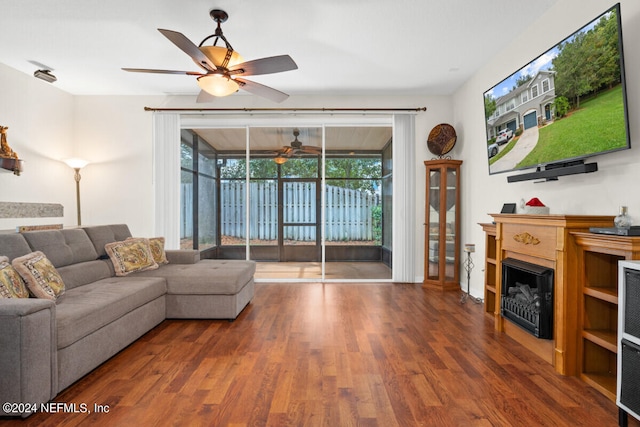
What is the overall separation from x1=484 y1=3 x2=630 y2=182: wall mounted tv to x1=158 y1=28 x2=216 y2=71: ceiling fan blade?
2.58 m

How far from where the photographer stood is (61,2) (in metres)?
3.05

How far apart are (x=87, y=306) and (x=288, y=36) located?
2928mm

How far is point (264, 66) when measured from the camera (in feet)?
9.51

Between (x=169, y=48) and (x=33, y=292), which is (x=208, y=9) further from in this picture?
(x=33, y=292)

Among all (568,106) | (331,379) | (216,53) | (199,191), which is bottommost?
(331,379)

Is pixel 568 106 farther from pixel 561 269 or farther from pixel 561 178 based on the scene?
pixel 561 269

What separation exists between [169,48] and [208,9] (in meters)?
1.00

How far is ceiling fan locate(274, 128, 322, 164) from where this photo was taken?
18.3 ft

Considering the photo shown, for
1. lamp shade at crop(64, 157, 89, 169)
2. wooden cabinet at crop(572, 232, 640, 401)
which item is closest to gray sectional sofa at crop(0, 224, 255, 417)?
lamp shade at crop(64, 157, 89, 169)

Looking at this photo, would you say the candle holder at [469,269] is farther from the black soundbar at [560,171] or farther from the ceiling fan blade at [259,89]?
the ceiling fan blade at [259,89]

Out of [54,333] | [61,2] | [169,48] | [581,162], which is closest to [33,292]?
[54,333]

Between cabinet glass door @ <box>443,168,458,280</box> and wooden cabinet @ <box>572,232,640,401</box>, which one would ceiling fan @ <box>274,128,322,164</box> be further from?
wooden cabinet @ <box>572,232,640,401</box>

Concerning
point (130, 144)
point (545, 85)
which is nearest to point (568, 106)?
Answer: point (545, 85)

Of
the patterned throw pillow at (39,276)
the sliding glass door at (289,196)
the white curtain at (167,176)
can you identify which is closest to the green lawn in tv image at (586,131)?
the sliding glass door at (289,196)
